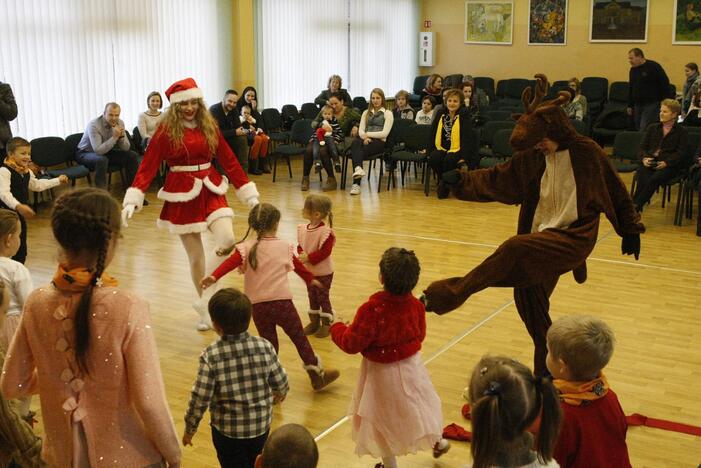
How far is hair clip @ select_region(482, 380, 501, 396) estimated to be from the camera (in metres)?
2.13

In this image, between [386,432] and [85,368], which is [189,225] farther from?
[85,368]

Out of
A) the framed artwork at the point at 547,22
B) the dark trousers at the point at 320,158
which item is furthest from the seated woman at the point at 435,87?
the framed artwork at the point at 547,22

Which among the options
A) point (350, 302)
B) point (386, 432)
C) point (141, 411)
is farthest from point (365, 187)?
point (141, 411)

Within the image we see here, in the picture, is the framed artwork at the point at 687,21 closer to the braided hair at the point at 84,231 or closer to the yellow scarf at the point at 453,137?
the yellow scarf at the point at 453,137

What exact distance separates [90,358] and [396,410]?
162 centimetres

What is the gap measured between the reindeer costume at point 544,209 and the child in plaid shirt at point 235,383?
1.11m

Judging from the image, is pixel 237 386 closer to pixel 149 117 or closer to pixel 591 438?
pixel 591 438

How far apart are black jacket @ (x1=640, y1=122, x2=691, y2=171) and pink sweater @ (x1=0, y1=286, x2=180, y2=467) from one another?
781 centimetres

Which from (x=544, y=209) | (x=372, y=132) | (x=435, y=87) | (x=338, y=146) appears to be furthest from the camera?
(x=435, y=87)

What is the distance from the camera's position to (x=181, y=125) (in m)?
5.34

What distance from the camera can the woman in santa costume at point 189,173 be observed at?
5324mm

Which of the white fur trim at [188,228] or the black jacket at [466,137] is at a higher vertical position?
the black jacket at [466,137]

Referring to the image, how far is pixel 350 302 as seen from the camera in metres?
6.22

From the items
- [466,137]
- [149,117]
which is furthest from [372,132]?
[149,117]
